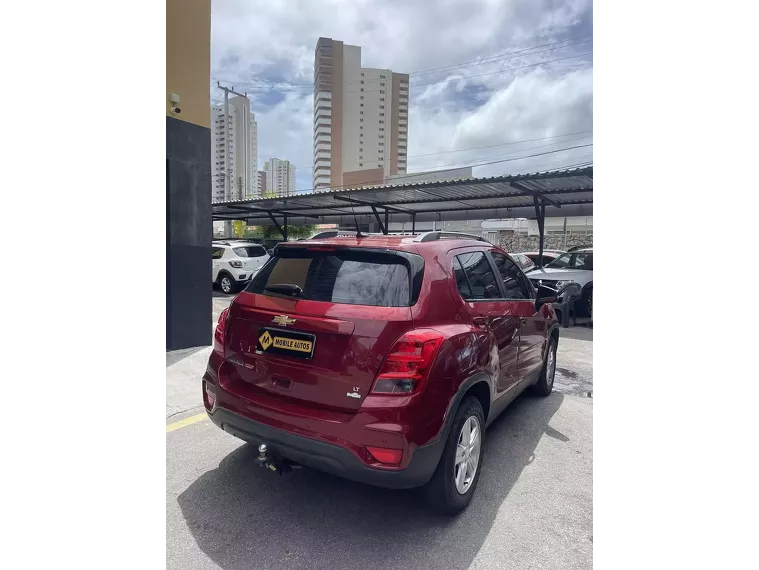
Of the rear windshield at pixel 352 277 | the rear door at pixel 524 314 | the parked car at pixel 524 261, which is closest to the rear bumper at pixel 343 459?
the rear windshield at pixel 352 277

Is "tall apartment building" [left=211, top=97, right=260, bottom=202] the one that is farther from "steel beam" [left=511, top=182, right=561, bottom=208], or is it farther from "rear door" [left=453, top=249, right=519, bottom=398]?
"rear door" [left=453, top=249, right=519, bottom=398]

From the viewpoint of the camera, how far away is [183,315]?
19.8 feet

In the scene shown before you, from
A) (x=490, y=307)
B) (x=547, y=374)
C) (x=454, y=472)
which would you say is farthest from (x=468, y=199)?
(x=454, y=472)

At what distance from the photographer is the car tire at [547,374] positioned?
452cm

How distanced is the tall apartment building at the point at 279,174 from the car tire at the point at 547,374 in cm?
7111

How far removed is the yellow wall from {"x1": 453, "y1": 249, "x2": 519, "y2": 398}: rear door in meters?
4.40

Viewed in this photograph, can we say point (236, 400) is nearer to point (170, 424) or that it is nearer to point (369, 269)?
point (369, 269)

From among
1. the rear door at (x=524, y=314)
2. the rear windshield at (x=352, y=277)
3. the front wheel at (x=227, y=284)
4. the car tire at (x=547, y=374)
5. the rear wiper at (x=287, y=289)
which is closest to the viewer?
the rear windshield at (x=352, y=277)

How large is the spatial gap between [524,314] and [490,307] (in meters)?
0.74

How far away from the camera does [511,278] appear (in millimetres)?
3854

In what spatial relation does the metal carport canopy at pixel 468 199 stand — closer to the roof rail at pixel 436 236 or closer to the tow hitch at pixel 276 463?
the roof rail at pixel 436 236
